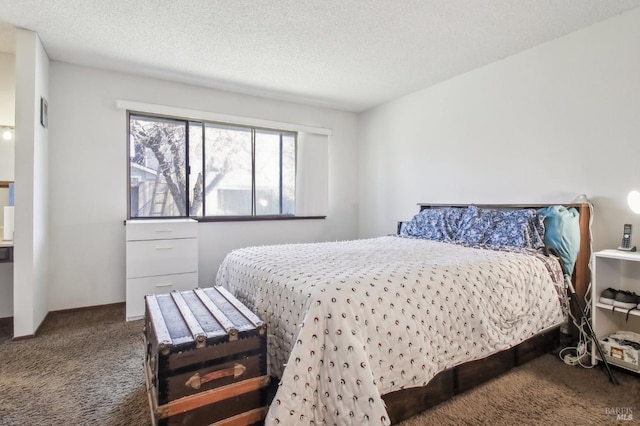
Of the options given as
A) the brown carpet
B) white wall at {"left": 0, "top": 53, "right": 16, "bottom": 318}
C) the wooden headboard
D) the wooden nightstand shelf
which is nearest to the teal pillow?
the wooden headboard

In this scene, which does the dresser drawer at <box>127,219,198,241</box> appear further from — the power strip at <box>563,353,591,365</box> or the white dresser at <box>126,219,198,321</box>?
the power strip at <box>563,353,591,365</box>

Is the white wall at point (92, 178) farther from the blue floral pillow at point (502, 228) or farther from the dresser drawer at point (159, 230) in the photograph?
the blue floral pillow at point (502, 228)

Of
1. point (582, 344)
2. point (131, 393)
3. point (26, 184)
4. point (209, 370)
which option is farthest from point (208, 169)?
point (582, 344)

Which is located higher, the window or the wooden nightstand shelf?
→ the window

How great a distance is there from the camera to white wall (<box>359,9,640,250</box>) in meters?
2.38

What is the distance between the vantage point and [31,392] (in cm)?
182

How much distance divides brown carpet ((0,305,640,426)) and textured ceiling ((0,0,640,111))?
240 centimetres

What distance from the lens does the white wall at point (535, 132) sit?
2.38 m

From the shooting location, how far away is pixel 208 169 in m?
3.90

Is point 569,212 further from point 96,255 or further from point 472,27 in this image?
point 96,255

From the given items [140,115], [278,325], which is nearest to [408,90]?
[140,115]

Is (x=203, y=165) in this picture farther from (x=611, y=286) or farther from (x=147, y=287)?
(x=611, y=286)

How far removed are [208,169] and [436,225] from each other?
2620 millimetres

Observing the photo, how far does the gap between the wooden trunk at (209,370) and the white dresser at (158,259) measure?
64.1 inches
